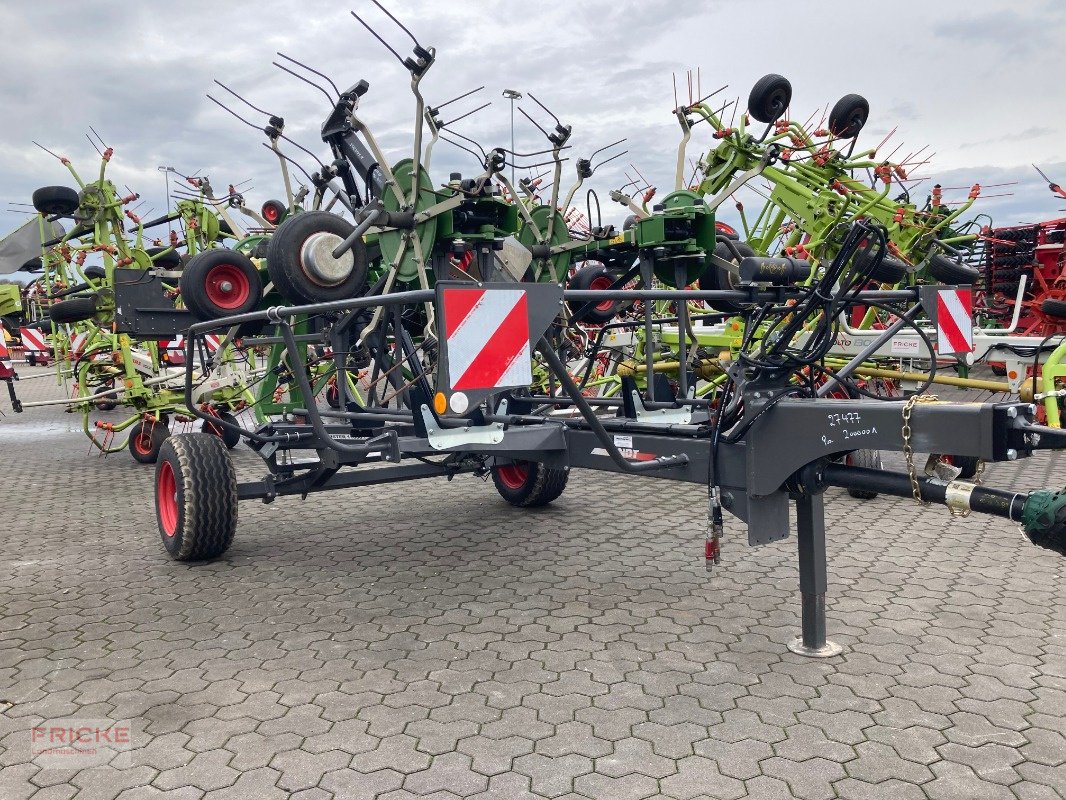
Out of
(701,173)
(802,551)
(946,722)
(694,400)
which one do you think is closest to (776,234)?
(701,173)

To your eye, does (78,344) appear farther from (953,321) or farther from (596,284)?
(953,321)

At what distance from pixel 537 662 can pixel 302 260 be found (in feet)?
7.95

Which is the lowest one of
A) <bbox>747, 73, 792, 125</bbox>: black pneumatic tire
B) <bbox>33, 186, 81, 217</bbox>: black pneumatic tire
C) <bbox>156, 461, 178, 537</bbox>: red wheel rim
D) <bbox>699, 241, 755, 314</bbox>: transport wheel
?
<bbox>156, 461, 178, 537</bbox>: red wheel rim

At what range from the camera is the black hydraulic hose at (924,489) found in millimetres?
2465

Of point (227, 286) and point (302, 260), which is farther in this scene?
point (227, 286)

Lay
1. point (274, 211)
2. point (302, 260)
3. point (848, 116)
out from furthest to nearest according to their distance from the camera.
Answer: point (848, 116) < point (274, 211) < point (302, 260)

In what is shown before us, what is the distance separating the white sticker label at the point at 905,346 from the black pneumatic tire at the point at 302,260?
374cm

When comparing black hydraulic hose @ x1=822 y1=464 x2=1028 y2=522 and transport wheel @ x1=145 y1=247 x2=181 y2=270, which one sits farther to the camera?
transport wheel @ x1=145 y1=247 x2=181 y2=270

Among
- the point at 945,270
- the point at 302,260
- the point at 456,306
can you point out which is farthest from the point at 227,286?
the point at 945,270

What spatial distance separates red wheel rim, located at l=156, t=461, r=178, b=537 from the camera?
5406 mm

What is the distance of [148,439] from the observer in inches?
366

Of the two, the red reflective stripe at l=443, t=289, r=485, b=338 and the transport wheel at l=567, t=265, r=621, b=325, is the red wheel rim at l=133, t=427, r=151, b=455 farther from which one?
the red reflective stripe at l=443, t=289, r=485, b=338

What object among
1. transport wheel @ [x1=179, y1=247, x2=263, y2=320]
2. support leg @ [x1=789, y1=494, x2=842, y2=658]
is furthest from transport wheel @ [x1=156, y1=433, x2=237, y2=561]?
support leg @ [x1=789, y1=494, x2=842, y2=658]

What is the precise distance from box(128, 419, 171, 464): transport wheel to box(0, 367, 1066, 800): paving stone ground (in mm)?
3080
